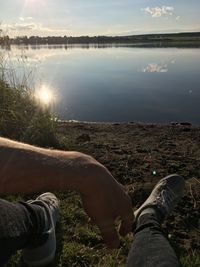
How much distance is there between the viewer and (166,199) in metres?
3.16

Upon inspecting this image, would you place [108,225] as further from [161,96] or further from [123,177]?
[161,96]

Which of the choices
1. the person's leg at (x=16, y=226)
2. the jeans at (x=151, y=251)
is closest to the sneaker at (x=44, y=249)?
the person's leg at (x=16, y=226)

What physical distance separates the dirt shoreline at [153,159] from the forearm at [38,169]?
194 centimetres

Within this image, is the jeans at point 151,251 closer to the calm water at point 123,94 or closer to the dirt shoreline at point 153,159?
the dirt shoreline at point 153,159

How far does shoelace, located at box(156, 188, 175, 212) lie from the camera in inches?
118

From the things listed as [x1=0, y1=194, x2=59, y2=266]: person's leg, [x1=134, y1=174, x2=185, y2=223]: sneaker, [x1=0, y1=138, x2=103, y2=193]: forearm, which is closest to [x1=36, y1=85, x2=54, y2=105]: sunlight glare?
[x1=134, y1=174, x2=185, y2=223]: sneaker

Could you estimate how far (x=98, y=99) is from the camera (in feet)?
42.4

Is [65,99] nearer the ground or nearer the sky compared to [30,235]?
nearer the ground

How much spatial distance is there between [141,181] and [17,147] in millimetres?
3097

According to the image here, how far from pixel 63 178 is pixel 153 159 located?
3870 millimetres

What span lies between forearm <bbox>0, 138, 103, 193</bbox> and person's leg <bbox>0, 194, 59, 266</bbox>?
0.41 ft

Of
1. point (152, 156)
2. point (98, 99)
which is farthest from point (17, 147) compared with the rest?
point (98, 99)

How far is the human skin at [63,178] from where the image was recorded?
1188 millimetres

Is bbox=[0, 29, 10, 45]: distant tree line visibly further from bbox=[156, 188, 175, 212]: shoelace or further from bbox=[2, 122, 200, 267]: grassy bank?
bbox=[156, 188, 175, 212]: shoelace
